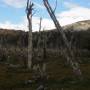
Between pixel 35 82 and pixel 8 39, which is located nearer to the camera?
pixel 35 82

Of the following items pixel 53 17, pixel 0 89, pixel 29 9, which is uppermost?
pixel 29 9

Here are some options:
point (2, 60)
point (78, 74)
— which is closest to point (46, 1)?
point (78, 74)

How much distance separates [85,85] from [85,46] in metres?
94.4

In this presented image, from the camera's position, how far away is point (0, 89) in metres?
30.1

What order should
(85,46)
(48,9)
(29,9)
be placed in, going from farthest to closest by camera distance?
(85,46), (29,9), (48,9)

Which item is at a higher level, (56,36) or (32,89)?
(56,36)

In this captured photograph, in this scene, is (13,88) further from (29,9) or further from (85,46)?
(85,46)

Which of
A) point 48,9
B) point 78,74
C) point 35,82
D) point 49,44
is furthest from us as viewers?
point 49,44

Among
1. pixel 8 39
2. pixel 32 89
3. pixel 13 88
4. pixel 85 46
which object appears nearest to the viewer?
pixel 32 89

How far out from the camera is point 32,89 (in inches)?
1078

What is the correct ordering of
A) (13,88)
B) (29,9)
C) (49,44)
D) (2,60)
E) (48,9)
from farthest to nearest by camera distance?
(49,44) < (2,60) < (29,9) < (48,9) < (13,88)

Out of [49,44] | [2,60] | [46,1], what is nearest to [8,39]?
[49,44]

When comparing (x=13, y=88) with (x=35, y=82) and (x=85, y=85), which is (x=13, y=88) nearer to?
(x=35, y=82)

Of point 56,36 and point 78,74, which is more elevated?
point 56,36
